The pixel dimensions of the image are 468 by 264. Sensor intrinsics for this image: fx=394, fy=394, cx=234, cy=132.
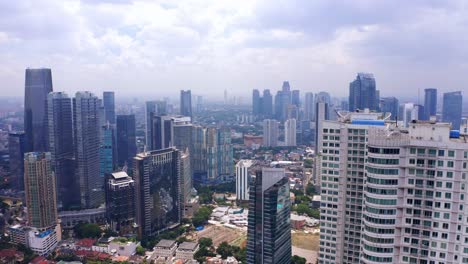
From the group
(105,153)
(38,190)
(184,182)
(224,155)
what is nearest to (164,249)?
(184,182)

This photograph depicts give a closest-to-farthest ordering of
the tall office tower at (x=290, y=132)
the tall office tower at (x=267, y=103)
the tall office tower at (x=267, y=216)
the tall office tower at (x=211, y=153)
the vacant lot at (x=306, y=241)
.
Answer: the tall office tower at (x=267, y=216) < the vacant lot at (x=306, y=241) < the tall office tower at (x=211, y=153) < the tall office tower at (x=290, y=132) < the tall office tower at (x=267, y=103)

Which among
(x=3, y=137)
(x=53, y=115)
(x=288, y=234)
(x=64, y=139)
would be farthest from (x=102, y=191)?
(x=288, y=234)

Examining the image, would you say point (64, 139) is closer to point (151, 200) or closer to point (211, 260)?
point (151, 200)

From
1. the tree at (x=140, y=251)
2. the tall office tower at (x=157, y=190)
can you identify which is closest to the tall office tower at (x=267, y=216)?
the tree at (x=140, y=251)

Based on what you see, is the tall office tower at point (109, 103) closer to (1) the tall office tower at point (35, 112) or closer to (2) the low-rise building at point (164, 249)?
(1) the tall office tower at point (35, 112)

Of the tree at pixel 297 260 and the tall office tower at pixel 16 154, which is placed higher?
the tall office tower at pixel 16 154
